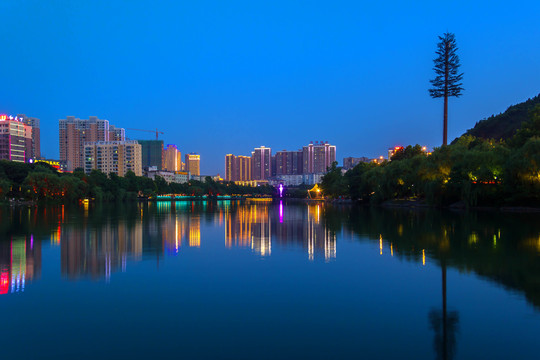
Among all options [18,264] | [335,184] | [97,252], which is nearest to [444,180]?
[97,252]

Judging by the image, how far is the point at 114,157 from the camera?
165 m

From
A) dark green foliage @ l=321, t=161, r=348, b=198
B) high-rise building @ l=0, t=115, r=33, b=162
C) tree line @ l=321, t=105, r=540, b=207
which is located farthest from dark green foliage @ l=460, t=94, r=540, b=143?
high-rise building @ l=0, t=115, r=33, b=162

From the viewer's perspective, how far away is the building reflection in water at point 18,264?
8.79 metres

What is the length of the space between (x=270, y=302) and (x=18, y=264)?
282 inches

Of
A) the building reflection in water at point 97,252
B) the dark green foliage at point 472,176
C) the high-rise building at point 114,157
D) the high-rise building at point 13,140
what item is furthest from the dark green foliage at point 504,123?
the high-rise building at point 13,140

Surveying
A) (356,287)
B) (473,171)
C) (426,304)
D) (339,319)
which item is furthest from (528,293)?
(473,171)

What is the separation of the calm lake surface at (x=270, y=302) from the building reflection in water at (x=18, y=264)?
44mm

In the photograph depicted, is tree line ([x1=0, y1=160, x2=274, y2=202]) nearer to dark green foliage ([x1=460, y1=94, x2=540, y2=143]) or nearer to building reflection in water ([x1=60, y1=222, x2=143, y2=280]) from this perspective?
building reflection in water ([x1=60, y1=222, x2=143, y2=280])

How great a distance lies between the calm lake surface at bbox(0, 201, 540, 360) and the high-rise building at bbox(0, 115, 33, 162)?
147m

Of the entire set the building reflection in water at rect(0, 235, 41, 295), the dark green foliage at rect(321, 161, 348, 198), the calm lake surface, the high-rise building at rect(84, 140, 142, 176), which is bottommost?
the calm lake surface

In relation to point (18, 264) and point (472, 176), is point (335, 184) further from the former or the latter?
point (18, 264)

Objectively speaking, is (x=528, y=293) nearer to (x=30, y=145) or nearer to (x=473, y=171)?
(x=473, y=171)

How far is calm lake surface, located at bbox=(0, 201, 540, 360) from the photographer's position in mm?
5457

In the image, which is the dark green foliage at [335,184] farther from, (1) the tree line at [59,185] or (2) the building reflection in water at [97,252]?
(2) the building reflection in water at [97,252]
